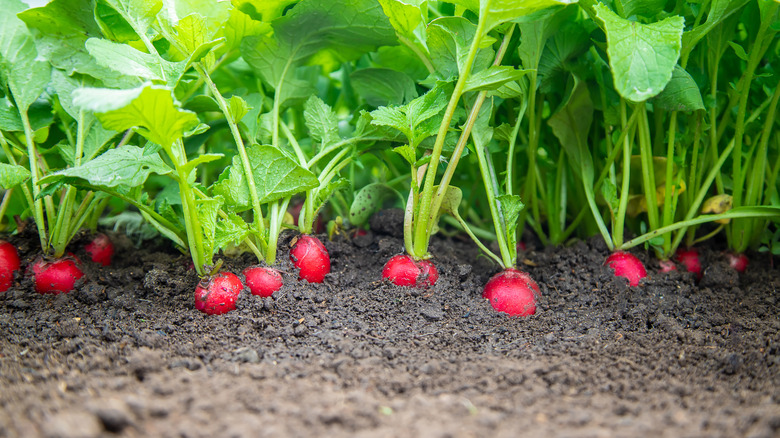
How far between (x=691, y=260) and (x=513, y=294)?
0.74m

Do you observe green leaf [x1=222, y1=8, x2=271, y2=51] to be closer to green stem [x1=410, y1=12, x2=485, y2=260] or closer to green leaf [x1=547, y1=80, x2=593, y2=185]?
green stem [x1=410, y1=12, x2=485, y2=260]

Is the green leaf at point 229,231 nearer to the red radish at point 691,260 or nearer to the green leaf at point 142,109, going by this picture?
the green leaf at point 142,109

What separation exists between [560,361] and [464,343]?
0.24 meters

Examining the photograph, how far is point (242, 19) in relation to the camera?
60.0 inches

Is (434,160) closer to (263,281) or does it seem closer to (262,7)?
(263,281)

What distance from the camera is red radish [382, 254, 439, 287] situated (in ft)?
4.98

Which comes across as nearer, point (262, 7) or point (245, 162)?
point (245, 162)

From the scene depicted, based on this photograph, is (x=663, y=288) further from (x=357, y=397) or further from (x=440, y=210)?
(x=357, y=397)

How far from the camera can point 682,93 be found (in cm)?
142

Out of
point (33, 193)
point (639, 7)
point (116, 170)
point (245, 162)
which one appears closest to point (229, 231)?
point (245, 162)

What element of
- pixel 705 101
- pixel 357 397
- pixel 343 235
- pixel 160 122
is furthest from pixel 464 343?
pixel 705 101

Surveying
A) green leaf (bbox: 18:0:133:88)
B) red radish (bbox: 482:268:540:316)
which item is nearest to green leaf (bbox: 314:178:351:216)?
red radish (bbox: 482:268:540:316)

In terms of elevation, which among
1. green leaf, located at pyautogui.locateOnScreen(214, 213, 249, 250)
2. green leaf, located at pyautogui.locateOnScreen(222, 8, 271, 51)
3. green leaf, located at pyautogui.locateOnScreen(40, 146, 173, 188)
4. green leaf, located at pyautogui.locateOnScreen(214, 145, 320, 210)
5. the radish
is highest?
green leaf, located at pyautogui.locateOnScreen(222, 8, 271, 51)

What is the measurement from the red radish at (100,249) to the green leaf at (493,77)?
4.37 ft
